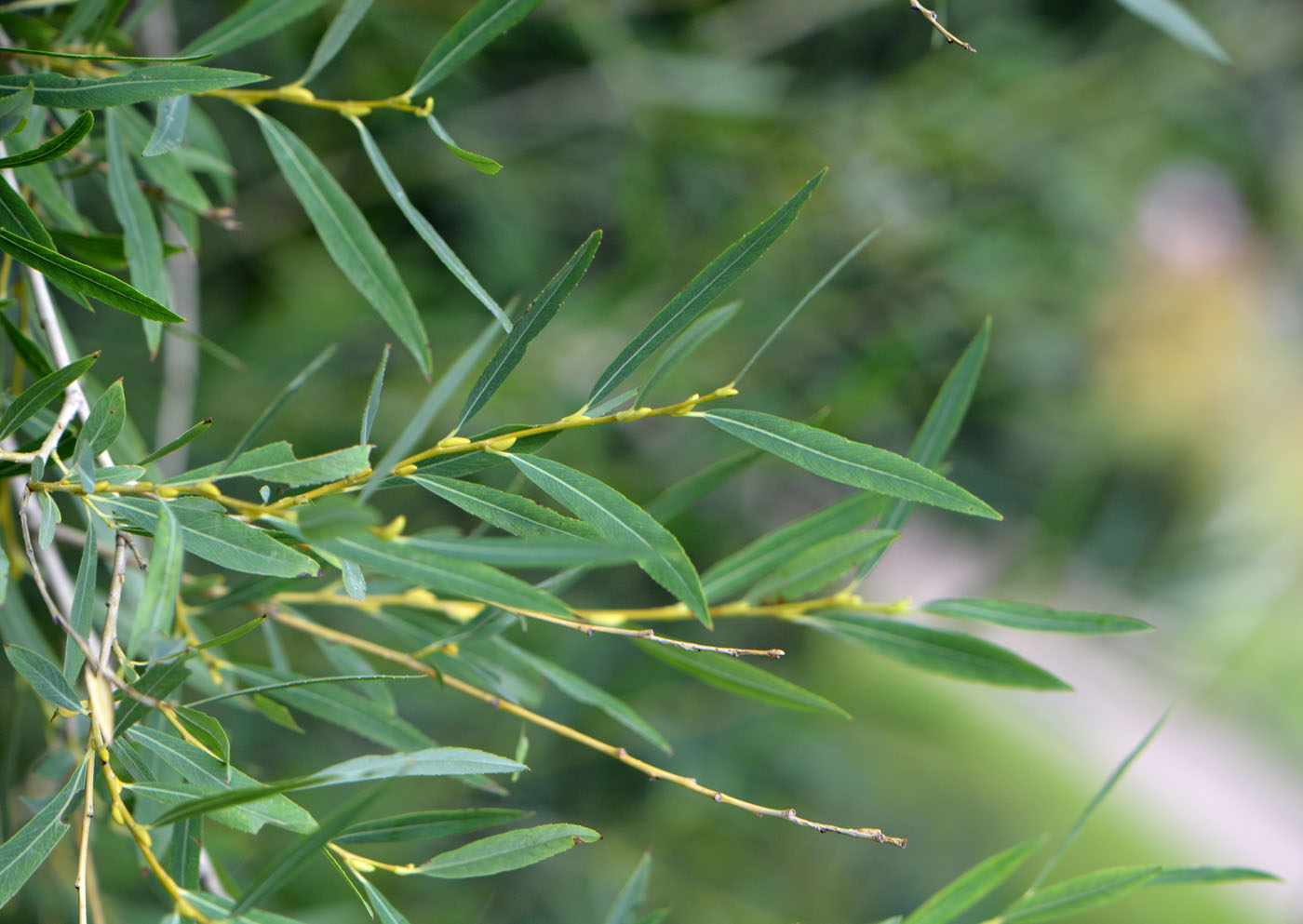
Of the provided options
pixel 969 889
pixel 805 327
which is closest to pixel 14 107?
pixel 969 889

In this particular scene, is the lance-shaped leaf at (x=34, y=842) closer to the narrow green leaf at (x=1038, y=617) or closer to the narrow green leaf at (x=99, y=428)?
the narrow green leaf at (x=99, y=428)

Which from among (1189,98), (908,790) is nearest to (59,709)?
(908,790)

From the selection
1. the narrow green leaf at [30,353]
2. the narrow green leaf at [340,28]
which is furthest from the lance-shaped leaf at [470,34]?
the narrow green leaf at [30,353]

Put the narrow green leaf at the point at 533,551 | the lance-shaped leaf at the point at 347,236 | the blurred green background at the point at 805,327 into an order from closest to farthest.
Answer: the narrow green leaf at the point at 533,551 < the lance-shaped leaf at the point at 347,236 < the blurred green background at the point at 805,327

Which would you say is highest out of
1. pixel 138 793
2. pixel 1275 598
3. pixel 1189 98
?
pixel 1189 98

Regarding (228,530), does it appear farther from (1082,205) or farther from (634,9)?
(1082,205)
